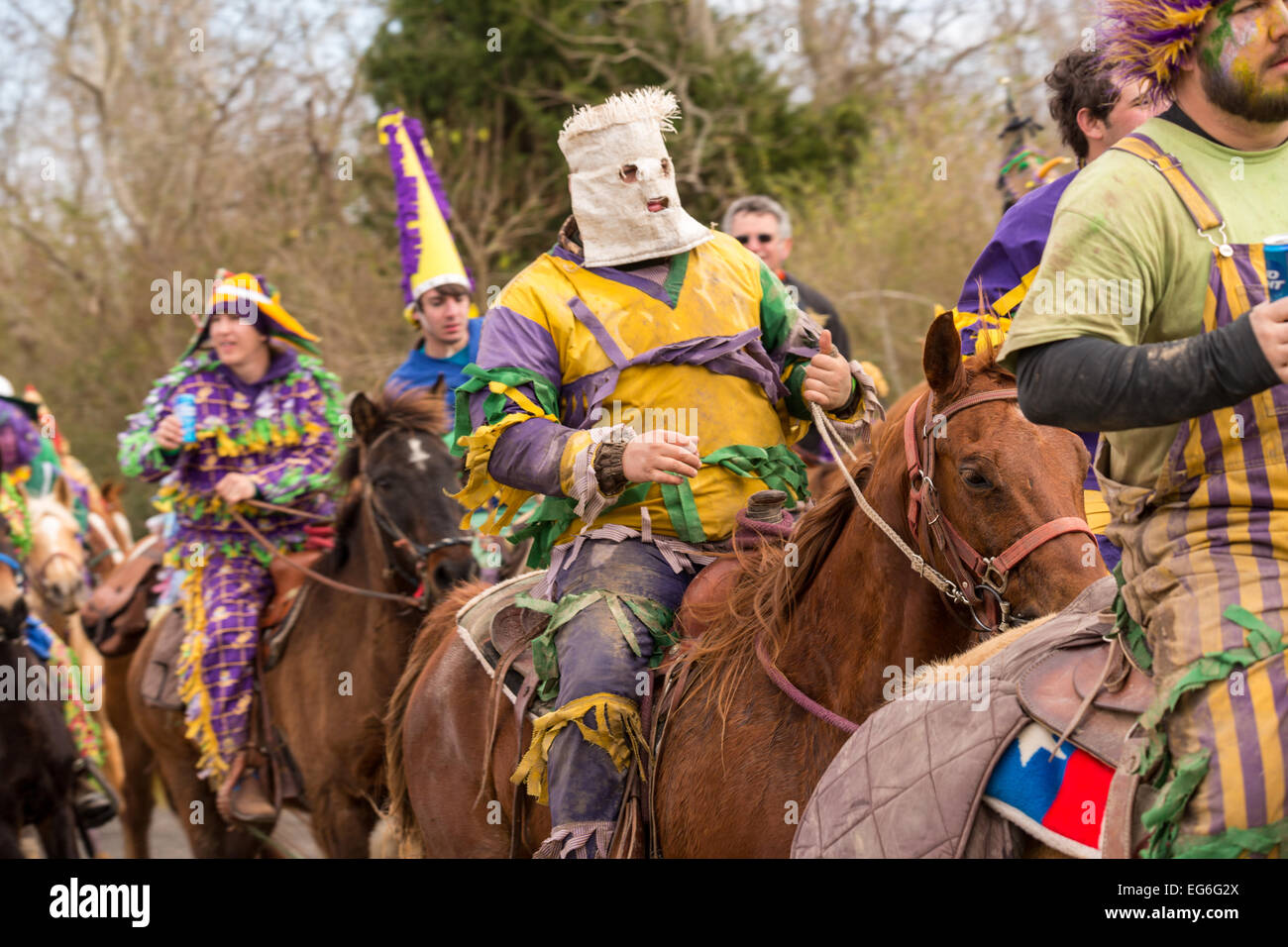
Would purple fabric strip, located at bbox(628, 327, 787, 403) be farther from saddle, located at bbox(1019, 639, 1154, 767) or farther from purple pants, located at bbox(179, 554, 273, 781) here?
purple pants, located at bbox(179, 554, 273, 781)

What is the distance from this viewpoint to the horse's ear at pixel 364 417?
232 inches

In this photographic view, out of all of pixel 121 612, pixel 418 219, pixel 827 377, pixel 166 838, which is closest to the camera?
pixel 827 377

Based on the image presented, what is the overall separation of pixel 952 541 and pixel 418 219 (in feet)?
15.4

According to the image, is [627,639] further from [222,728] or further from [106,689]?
[106,689]

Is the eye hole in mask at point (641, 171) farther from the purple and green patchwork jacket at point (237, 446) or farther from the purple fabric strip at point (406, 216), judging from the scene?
the purple fabric strip at point (406, 216)

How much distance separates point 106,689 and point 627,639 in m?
5.50

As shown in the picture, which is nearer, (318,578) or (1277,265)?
(1277,265)

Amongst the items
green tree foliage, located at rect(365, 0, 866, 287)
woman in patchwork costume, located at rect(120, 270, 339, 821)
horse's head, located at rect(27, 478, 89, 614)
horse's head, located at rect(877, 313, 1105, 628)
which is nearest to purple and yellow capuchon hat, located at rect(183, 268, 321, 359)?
woman in patchwork costume, located at rect(120, 270, 339, 821)

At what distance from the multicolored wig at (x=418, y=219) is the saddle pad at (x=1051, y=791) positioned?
4769 millimetres

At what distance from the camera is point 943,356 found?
112 inches

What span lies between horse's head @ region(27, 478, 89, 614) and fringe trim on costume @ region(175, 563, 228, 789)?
3.79 ft

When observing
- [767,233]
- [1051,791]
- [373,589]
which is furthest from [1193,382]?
[767,233]

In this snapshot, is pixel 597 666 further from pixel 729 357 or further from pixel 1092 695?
pixel 1092 695

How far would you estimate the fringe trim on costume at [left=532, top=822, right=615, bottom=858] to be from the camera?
3.28 metres
